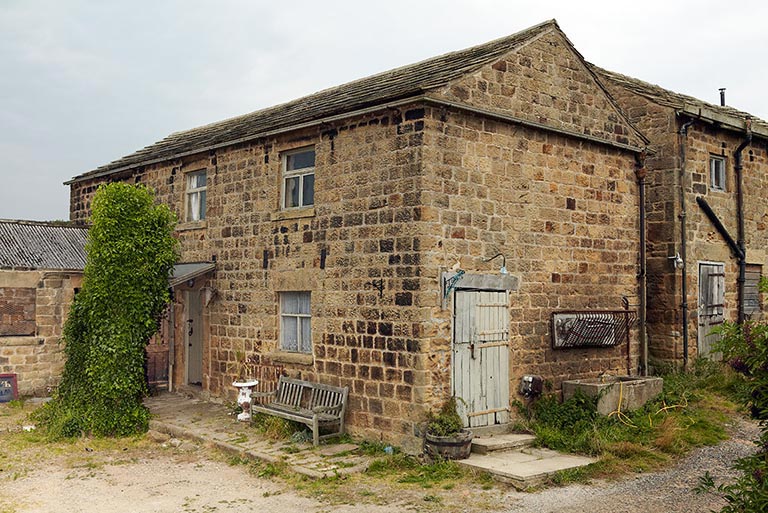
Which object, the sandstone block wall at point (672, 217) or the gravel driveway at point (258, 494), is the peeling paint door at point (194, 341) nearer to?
the gravel driveway at point (258, 494)

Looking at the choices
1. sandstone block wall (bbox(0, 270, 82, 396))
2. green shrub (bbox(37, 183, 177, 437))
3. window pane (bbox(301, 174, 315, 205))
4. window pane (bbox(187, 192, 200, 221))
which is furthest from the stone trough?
sandstone block wall (bbox(0, 270, 82, 396))

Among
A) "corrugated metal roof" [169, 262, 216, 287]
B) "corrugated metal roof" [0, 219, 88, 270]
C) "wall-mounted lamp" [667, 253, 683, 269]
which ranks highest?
"corrugated metal roof" [0, 219, 88, 270]

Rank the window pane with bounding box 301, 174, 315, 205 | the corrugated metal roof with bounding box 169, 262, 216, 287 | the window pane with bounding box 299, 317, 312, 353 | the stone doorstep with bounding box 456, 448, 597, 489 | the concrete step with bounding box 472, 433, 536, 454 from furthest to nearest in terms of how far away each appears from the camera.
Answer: the corrugated metal roof with bounding box 169, 262, 216, 287, the window pane with bounding box 301, 174, 315, 205, the window pane with bounding box 299, 317, 312, 353, the concrete step with bounding box 472, 433, 536, 454, the stone doorstep with bounding box 456, 448, 597, 489

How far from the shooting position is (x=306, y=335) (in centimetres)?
1172

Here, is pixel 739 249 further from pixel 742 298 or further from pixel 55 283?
pixel 55 283

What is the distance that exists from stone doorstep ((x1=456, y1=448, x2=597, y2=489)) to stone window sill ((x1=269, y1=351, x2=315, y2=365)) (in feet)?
10.2

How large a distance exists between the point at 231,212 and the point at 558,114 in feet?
19.8

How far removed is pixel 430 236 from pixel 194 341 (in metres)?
7.19

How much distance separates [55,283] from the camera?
1505 centimetres

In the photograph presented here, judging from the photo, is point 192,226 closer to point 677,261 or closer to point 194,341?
point 194,341

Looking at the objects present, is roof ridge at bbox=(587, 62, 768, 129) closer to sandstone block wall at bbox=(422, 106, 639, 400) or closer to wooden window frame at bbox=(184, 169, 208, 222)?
sandstone block wall at bbox=(422, 106, 639, 400)

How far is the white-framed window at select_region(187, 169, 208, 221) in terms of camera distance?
14.4 m

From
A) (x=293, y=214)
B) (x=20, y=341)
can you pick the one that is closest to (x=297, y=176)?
(x=293, y=214)

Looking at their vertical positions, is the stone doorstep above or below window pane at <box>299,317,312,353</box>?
below
